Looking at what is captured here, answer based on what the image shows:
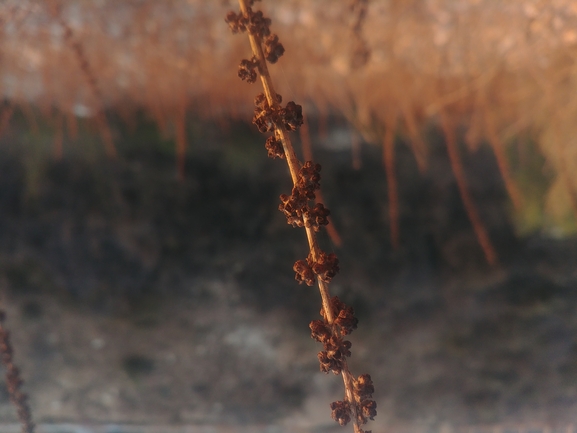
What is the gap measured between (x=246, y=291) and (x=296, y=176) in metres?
0.60

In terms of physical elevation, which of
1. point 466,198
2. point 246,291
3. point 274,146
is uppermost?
point 466,198

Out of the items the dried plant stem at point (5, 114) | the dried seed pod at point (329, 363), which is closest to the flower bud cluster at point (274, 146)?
the dried seed pod at point (329, 363)

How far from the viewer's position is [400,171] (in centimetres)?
76

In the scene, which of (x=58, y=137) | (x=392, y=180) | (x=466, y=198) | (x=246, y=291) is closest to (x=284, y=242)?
(x=246, y=291)

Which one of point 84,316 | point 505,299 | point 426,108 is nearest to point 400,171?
point 426,108

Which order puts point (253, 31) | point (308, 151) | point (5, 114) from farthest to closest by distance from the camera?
point (308, 151) < point (5, 114) < point (253, 31)

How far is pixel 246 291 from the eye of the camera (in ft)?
2.51

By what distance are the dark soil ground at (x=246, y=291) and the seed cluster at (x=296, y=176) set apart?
1.74 ft

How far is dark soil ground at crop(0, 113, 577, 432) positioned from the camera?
72 cm

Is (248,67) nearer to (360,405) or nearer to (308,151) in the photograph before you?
(360,405)

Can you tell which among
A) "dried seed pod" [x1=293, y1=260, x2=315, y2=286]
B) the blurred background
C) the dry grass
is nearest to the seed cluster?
"dried seed pod" [x1=293, y1=260, x2=315, y2=286]

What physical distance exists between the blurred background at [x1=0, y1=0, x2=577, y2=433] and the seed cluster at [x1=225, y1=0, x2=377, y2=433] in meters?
0.48

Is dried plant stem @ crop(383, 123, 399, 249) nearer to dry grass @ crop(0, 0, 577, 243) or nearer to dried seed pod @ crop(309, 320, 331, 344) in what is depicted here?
dry grass @ crop(0, 0, 577, 243)

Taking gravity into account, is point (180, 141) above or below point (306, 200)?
above
